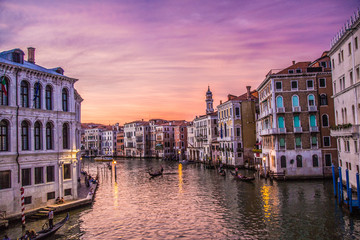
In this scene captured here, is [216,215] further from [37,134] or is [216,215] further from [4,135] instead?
[4,135]

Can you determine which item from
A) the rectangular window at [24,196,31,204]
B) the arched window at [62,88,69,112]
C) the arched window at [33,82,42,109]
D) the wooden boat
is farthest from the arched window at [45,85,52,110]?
the wooden boat

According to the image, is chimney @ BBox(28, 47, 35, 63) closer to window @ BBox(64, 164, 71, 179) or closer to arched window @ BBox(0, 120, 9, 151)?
arched window @ BBox(0, 120, 9, 151)

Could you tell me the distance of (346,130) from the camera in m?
22.1

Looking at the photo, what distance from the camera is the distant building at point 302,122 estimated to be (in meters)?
32.8

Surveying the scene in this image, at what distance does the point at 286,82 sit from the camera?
33531mm

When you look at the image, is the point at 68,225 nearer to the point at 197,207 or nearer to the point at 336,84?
the point at 197,207

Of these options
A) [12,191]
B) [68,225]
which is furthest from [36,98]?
[68,225]

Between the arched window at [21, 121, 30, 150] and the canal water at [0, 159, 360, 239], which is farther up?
the arched window at [21, 121, 30, 150]

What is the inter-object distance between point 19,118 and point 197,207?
512 inches

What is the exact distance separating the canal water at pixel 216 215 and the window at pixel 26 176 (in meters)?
2.39

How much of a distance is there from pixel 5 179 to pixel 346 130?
72.3 ft

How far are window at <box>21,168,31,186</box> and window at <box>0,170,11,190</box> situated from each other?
2.85 ft

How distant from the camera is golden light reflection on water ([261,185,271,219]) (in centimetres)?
1992

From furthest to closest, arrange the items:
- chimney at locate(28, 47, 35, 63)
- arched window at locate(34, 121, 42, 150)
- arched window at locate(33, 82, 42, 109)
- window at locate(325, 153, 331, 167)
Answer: window at locate(325, 153, 331, 167)
chimney at locate(28, 47, 35, 63)
arched window at locate(34, 121, 42, 150)
arched window at locate(33, 82, 42, 109)
